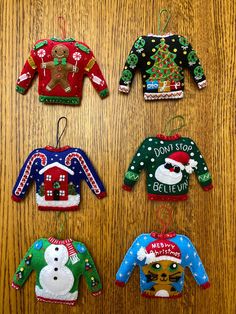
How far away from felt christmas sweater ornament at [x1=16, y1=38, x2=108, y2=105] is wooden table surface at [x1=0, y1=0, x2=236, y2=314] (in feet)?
0.13

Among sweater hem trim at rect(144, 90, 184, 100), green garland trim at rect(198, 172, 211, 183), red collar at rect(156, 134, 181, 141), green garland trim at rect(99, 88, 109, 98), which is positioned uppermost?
green garland trim at rect(99, 88, 109, 98)

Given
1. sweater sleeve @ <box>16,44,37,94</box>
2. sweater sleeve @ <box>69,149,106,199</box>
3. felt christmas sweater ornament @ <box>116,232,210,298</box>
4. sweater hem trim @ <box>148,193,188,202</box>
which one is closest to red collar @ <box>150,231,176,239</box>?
felt christmas sweater ornament @ <box>116,232,210,298</box>

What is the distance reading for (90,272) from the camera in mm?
1115

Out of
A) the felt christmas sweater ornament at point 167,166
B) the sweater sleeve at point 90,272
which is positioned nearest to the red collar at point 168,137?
the felt christmas sweater ornament at point 167,166

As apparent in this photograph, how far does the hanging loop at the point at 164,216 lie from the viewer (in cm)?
113

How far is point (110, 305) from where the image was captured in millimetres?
1160

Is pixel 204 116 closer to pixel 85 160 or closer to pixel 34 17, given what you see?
pixel 85 160

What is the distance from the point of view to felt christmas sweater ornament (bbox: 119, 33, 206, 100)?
108cm

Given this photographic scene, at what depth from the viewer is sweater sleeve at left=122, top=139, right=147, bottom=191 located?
1086mm

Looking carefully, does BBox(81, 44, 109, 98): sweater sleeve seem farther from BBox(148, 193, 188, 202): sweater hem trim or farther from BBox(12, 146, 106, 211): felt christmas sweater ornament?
BBox(148, 193, 188, 202): sweater hem trim

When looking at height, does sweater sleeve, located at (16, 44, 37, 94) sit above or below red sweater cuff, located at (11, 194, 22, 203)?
above

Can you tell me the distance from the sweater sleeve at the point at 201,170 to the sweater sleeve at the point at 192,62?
212 millimetres

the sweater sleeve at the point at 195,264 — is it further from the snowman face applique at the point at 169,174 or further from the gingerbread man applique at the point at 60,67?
the gingerbread man applique at the point at 60,67

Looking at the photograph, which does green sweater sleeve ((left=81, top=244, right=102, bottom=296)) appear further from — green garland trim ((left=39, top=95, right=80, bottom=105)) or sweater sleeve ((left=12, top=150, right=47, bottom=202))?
green garland trim ((left=39, top=95, right=80, bottom=105))
